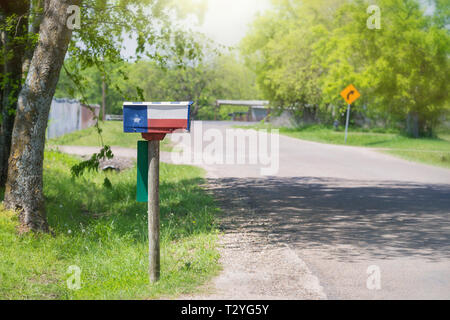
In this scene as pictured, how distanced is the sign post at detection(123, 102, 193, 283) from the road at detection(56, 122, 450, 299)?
746 mm

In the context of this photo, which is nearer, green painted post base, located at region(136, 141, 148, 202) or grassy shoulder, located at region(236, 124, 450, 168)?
green painted post base, located at region(136, 141, 148, 202)

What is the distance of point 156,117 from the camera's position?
5.06m

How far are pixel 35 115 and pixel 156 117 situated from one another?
11.3ft

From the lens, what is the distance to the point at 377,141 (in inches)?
1228

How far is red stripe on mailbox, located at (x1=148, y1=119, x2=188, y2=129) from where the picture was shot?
5.02m

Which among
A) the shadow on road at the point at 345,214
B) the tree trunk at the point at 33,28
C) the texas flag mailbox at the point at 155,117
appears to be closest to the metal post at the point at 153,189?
the texas flag mailbox at the point at 155,117

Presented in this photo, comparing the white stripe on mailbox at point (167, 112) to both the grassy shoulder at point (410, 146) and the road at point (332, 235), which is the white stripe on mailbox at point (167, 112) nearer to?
the road at point (332, 235)

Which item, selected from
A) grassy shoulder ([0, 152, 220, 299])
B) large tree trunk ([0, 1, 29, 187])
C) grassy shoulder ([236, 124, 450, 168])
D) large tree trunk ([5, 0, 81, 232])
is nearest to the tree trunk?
large tree trunk ([0, 1, 29, 187])

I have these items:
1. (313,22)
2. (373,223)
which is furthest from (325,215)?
(313,22)

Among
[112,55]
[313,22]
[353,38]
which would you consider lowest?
[112,55]

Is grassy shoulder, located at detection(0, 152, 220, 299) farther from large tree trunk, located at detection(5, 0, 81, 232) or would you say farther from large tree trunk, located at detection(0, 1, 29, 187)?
large tree trunk, located at detection(0, 1, 29, 187)

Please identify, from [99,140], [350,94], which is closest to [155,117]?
[99,140]
